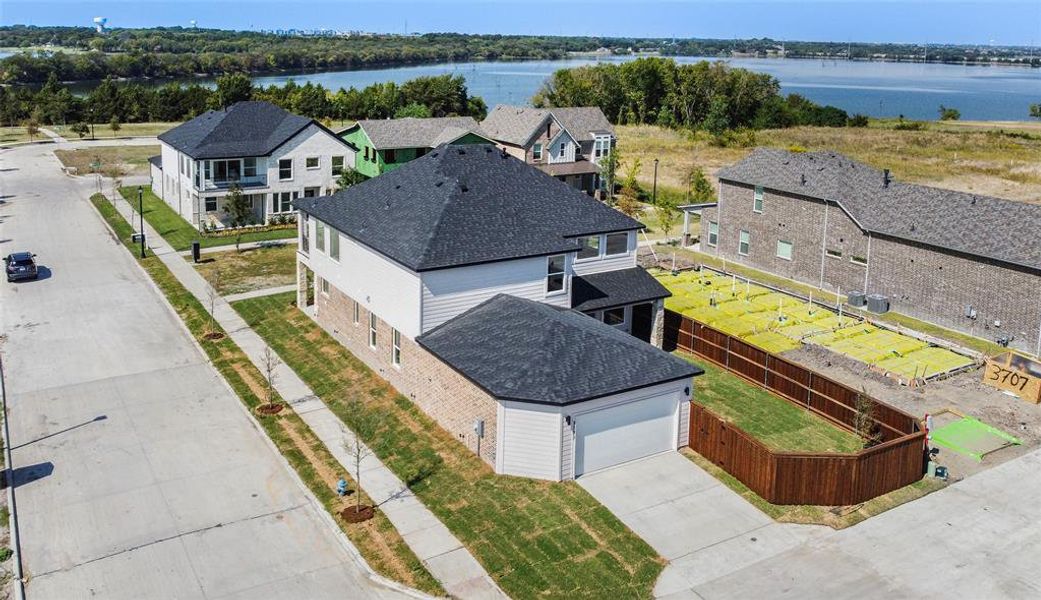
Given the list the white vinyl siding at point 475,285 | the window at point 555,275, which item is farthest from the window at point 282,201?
the white vinyl siding at point 475,285

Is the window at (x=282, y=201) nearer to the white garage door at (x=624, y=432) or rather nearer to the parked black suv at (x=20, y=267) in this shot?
the parked black suv at (x=20, y=267)

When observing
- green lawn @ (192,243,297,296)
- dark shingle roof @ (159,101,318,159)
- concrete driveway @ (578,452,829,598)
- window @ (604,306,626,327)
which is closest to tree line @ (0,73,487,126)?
dark shingle roof @ (159,101,318,159)

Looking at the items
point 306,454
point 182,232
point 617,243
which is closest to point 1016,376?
point 617,243

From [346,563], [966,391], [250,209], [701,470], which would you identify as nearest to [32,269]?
[250,209]

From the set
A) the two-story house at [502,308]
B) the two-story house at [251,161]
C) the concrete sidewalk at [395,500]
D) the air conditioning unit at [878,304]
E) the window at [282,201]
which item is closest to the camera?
the concrete sidewalk at [395,500]

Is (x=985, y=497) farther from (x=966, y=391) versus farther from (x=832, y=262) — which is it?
(x=832, y=262)

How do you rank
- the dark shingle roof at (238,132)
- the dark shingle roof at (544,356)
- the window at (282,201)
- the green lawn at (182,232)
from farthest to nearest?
the window at (282,201) → the dark shingle roof at (238,132) → the green lawn at (182,232) → the dark shingle roof at (544,356)
